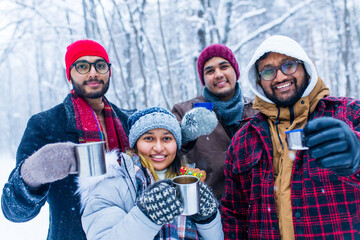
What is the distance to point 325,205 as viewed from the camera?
1.52 meters

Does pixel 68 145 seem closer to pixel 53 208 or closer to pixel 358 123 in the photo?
pixel 53 208

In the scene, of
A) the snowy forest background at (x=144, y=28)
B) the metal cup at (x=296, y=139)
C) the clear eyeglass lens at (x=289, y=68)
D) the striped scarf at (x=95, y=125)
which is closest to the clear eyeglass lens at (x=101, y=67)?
the striped scarf at (x=95, y=125)

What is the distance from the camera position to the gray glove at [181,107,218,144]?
2.21 m

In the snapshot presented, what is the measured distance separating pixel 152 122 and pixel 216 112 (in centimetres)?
110

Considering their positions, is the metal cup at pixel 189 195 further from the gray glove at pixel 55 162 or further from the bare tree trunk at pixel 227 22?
the bare tree trunk at pixel 227 22

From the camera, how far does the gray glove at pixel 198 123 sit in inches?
87.1

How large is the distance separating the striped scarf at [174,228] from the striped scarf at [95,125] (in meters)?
A: 0.74

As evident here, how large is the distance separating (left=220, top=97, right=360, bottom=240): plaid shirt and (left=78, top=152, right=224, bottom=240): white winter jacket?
34 centimetres

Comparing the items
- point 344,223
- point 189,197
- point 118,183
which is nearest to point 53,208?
point 118,183

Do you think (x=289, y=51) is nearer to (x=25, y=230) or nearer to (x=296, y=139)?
(x=296, y=139)

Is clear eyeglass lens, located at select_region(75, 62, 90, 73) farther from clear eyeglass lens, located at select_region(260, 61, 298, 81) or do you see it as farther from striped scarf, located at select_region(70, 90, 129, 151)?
clear eyeglass lens, located at select_region(260, 61, 298, 81)

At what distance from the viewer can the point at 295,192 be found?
1605 mm

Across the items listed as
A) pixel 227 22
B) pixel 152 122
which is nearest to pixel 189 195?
pixel 152 122

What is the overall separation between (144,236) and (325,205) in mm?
1171
